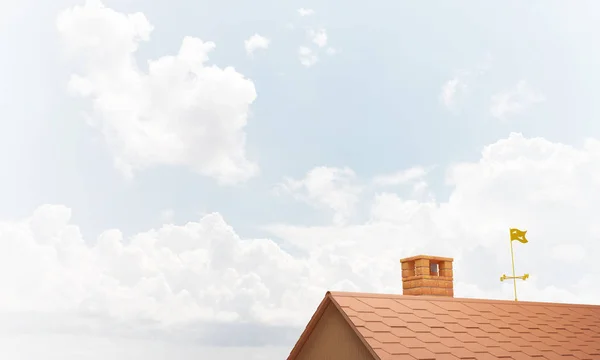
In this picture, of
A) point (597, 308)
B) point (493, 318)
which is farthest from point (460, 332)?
point (597, 308)

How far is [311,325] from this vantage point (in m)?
15.0

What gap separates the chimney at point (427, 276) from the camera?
58.5 feet

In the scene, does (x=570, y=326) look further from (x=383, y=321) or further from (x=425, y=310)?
(x=383, y=321)

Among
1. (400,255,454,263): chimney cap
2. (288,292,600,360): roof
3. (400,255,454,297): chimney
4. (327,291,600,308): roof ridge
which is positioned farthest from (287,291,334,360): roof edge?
(400,255,454,263): chimney cap

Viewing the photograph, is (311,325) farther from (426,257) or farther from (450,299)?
(426,257)

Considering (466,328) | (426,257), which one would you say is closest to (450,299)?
(466,328)

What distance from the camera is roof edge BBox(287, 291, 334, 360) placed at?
14.6 metres

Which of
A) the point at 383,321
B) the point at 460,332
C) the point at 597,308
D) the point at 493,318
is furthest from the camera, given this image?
the point at 597,308

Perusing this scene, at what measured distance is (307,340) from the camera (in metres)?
15.3

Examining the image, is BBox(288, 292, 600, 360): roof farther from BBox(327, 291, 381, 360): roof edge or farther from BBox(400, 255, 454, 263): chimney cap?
BBox(400, 255, 454, 263): chimney cap

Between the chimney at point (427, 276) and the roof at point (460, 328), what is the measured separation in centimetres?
112

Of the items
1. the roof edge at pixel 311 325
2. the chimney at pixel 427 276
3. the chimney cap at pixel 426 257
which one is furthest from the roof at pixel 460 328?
the chimney cap at pixel 426 257

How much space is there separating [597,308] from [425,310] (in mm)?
8080

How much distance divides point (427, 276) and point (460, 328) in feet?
9.07
